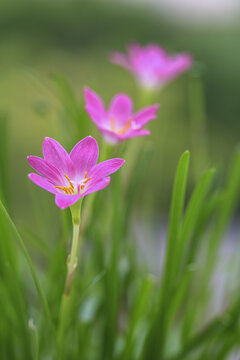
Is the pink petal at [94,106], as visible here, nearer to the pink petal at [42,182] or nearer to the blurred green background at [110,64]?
the pink petal at [42,182]

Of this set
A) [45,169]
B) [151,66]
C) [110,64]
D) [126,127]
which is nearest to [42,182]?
[45,169]

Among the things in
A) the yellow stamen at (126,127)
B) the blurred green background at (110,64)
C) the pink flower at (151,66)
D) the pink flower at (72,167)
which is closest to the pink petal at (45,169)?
the pink flower at (72,167)

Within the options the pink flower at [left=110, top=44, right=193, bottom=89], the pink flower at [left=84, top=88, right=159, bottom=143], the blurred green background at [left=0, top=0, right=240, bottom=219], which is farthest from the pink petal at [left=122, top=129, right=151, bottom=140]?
the blurred green background at [left=0, top=0, right=240, bottom=219]

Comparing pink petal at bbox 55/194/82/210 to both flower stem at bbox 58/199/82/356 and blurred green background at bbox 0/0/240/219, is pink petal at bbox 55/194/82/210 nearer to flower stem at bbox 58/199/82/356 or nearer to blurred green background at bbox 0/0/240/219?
flower stem at bbox 58/199/82/356

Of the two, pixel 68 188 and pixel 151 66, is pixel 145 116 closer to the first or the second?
pixel 68 188

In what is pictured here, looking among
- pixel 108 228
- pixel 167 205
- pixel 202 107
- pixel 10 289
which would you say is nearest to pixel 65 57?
pixel 202 107

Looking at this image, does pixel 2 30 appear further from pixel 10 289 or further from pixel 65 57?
pixel 10 289
